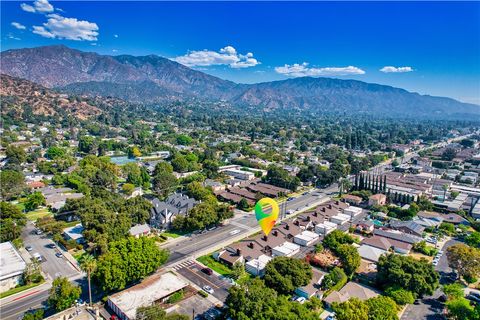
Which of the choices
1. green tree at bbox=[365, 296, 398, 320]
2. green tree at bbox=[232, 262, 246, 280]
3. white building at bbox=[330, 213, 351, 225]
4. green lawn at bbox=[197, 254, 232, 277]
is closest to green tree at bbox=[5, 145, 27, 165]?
green lawn at bbox=[197, 254, 232, 277]

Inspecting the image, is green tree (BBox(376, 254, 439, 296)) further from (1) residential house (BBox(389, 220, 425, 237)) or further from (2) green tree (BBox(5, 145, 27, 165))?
(2) green tree (BBox(5, 145, 27, 165))

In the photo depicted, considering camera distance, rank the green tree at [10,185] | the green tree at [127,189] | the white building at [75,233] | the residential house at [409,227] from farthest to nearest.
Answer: the green tree at [127,189], the green tree at [10,185], the residential house at [409,227], the white building at [75,233]

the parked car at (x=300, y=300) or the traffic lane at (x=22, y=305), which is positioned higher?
the traffic lane at (x=22, y=305)

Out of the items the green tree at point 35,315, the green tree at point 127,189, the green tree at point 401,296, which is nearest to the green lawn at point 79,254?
the green tree at point 35,315

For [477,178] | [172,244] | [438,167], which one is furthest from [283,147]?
[172,244]

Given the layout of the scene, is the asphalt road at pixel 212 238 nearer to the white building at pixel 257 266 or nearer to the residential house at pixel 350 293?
the white building at pixel 257 266

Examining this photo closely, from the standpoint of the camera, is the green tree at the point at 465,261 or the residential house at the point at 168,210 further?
the residential house at the point at 168,210

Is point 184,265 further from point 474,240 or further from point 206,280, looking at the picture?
point 474,240
